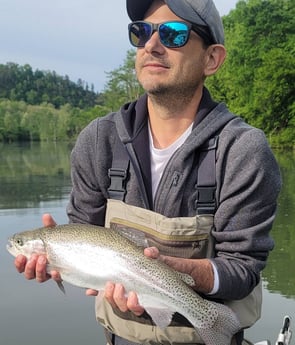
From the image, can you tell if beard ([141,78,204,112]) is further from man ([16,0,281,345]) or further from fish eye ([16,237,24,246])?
fish eye ([16,237,24,246])

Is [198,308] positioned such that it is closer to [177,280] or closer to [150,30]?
[177,280]

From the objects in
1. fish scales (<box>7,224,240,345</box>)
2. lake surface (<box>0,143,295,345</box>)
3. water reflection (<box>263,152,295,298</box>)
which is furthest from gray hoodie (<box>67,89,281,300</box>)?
water reflection (<box>263,152,295,298</box>)

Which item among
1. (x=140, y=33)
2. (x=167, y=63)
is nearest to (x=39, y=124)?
(x=140, y=33)

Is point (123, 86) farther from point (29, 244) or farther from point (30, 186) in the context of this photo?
point (29, 244)

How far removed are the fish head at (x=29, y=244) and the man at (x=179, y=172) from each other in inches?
2.8

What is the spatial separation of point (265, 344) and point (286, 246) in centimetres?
648

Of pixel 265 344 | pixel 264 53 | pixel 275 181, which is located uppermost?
pixel 264 53

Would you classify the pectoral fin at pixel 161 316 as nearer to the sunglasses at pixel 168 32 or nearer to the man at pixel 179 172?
the man at pixel 179 172

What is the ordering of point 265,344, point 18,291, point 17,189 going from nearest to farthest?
point 265,344, point 18,291, point 17,189

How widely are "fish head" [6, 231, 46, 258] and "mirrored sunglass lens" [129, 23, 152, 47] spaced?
3.59 feet

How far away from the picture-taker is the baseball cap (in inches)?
99.8

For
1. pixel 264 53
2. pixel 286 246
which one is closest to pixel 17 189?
pixel 286 246

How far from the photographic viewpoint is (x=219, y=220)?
2432 millimetres

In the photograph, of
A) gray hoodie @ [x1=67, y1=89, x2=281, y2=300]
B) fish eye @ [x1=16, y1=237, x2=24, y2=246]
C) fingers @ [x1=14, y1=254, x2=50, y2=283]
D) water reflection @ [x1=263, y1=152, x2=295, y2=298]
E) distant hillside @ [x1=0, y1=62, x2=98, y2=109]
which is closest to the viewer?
gray hoodie @ [x1=67, y1=89, x2=281, y2=300]
